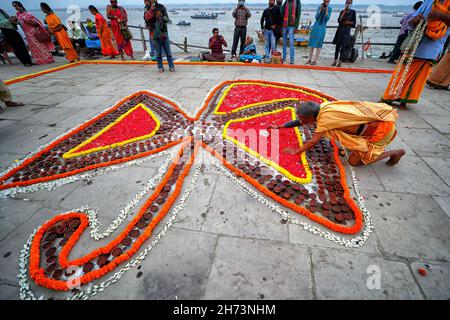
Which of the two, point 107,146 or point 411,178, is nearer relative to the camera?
point 411,178

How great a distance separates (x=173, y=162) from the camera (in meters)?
3.69

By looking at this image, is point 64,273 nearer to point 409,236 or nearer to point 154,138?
point 154,138

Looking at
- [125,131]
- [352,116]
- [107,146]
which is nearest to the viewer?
[352,116]

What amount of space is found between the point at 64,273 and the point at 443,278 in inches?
147

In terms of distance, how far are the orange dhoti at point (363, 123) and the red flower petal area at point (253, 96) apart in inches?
104

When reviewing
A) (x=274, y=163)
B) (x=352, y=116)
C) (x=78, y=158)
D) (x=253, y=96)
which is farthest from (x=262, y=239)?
(x=253, y=96)

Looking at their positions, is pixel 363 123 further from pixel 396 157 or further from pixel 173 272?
pixel 173 272

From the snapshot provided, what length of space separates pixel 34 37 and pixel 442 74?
53.5ft

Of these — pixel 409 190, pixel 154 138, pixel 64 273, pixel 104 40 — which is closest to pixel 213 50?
pixel 104 40

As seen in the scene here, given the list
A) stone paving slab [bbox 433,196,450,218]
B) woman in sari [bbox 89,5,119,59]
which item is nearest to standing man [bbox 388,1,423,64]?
stone paving slab [bbox 433,196,450,218]

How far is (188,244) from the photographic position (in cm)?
239

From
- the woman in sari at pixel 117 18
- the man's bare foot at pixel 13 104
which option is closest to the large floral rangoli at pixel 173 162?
the man's bare foot at pixel 13 104

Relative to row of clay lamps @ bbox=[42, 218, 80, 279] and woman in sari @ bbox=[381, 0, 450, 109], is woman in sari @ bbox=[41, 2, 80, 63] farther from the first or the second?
woman in sari @ bbox=[381, 0, 450, 109]
